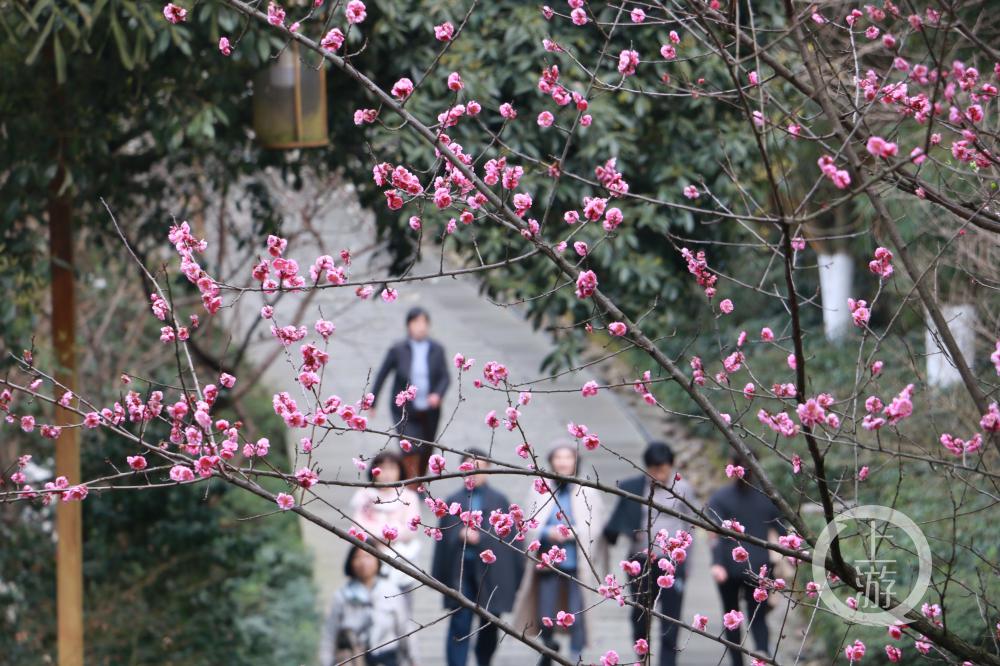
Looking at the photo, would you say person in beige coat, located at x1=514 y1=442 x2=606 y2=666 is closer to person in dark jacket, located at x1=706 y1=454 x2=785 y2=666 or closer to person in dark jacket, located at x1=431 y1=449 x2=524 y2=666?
person in dark jacket, located at x1=431 y1=449 x2=524 y2=666

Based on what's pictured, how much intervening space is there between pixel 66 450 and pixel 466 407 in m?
8.02

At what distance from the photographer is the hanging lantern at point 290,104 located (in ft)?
21.1

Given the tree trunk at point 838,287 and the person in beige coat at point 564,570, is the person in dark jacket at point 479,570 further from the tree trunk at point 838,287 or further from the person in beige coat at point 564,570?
the tree trunk at point 838,287

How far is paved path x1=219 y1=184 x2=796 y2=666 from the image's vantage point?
29.3 feet

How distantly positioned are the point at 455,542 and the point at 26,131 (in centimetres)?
294

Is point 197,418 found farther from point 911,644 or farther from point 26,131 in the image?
point 911,644

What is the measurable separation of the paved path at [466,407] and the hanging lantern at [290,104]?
1235mm

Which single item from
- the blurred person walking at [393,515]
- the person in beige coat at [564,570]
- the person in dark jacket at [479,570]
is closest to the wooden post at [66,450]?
the blurred person walking at [393,515]

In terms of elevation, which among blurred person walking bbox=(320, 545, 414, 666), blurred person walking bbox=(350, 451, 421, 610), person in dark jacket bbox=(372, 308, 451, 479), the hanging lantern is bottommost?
blurred person walking bbox=(320, 545, 414, 666)

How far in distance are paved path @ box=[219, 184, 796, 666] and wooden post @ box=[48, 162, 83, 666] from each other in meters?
1.61

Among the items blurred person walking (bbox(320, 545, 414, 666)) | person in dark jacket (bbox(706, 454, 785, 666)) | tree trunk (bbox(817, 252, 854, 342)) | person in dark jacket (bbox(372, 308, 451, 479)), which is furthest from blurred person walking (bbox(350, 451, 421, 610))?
tree trunk (bbox(817, 252, 854, 342))

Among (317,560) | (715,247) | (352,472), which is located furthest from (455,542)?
(352,472)

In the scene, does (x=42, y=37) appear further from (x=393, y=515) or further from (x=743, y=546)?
(x=743, y=546)

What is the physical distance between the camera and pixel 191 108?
6.55 metres
